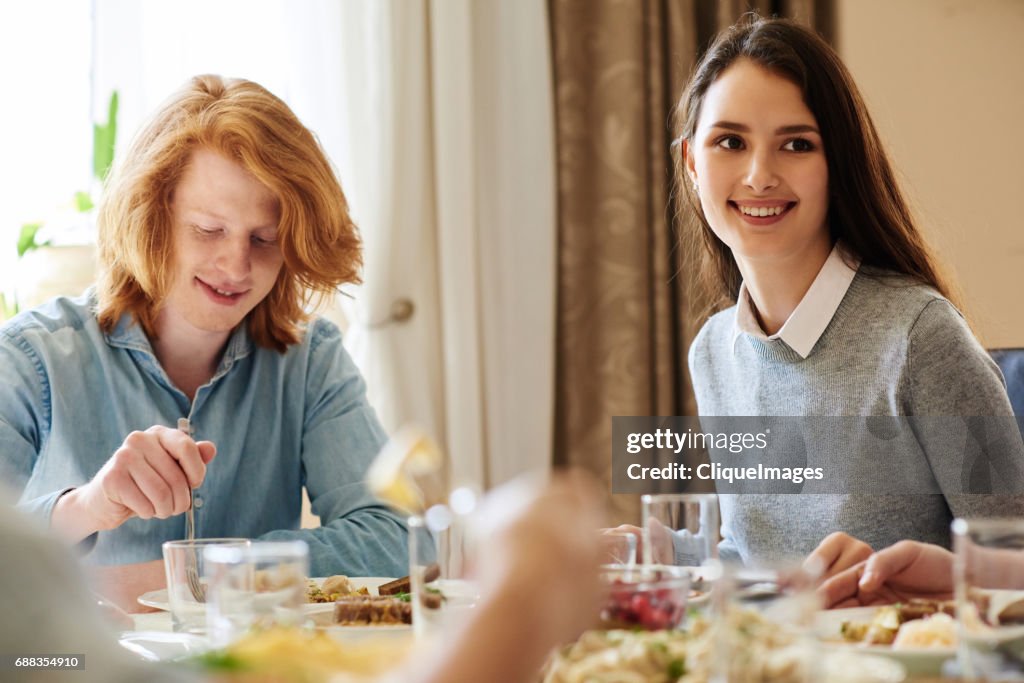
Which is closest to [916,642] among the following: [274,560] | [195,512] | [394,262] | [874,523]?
[274,560]

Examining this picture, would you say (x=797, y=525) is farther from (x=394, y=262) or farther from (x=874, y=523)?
(x=394, y=262)

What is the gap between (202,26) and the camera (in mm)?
2631

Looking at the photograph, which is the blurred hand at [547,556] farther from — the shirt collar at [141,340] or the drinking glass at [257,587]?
the shirt collar at [141,340]

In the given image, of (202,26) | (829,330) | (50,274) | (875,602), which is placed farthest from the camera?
(202,26)

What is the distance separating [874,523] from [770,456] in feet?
0.70

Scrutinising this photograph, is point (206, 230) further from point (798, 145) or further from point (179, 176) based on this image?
point (798, 145)

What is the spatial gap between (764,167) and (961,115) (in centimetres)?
171

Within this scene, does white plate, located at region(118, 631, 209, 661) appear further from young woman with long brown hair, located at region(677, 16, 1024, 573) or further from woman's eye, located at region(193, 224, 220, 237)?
young woman with long brown hair, located at region(677, 16, 1024, 573)

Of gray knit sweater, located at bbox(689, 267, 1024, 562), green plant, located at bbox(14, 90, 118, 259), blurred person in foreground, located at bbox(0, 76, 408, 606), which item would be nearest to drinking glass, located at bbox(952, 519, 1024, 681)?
gray knit sweater, located at bbox(689, 267, 1024, 562)

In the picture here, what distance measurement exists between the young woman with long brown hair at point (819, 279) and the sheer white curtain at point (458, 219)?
1.09m

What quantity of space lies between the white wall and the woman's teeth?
4.93 feet

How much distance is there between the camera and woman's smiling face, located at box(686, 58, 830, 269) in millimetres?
1612

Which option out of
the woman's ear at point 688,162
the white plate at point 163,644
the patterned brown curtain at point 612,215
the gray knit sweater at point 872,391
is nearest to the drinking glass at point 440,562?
the white plate at point 163,644

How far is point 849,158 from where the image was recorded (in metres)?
1.60
